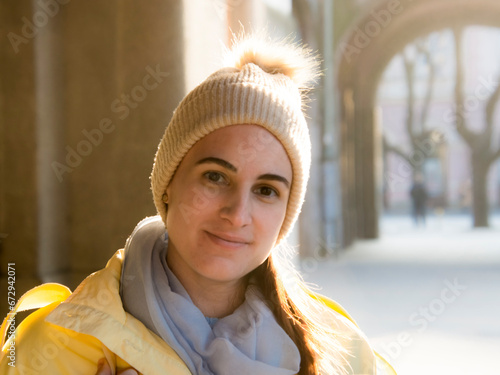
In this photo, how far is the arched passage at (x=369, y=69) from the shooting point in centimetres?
1433

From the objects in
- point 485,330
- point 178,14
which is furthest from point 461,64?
point 178,14

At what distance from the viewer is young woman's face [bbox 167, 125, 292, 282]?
1655 millimetres

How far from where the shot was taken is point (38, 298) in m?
1.72

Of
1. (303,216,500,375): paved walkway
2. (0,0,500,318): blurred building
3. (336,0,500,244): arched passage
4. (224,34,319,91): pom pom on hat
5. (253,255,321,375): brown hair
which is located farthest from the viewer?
(336,0,500,244): arched passage

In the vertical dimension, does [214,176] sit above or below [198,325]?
above

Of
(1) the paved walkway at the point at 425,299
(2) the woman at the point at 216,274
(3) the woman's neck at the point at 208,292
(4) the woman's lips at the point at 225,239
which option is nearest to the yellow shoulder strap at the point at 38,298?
(2) the woman at the point at 216,274

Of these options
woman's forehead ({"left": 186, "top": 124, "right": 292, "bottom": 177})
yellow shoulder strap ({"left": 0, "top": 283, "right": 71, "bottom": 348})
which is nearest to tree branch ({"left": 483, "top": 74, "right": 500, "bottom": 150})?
woman's forehead ({"left": 186, "top": 124, "right": 292, "bottom": 177})

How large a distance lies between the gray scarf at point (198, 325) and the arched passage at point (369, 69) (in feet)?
40.5

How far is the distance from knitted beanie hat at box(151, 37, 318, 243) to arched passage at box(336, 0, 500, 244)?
1194cm

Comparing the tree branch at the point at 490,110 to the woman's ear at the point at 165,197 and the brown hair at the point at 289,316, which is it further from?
the woman's ear at the point at 165,197

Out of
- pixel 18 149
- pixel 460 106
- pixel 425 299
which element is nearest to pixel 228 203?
pixel 18 149

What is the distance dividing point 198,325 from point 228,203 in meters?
0.35

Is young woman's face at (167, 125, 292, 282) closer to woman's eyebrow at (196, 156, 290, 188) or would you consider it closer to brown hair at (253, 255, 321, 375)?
woman's eyebrow at (196, 156, 290, 188)

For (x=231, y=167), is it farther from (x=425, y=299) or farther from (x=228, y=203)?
(x=425, y=299)
